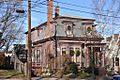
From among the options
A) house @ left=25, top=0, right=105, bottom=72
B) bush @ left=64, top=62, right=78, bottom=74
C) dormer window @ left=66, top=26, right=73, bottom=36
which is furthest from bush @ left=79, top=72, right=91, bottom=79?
dormer window @ left=66, top=26, right=73, bottom=36

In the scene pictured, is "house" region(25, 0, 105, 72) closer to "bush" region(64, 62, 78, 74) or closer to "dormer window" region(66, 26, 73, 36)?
"dormer window" region(66, 26, 73, 36)

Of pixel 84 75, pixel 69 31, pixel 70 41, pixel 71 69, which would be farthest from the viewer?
pixel 69 31

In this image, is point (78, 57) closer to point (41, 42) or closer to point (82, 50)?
point (82, 50)

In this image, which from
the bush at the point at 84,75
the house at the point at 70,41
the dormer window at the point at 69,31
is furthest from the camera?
the dormer window at the point at 69,31

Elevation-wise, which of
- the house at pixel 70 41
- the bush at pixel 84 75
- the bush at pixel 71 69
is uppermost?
the house at pixel 70 41

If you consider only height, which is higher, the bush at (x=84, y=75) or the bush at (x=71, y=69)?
the bush at (x=71, y=69)

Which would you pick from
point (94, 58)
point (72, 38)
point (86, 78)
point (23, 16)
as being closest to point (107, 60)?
point (94, 58)

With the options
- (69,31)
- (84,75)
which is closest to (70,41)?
(69,31)

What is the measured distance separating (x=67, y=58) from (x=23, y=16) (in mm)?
9572

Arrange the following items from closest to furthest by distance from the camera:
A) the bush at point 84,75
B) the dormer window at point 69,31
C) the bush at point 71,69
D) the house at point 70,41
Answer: the bush at point 84,75
the bush at point 71,69
the house at point 70,41
the dormer window at point 69,31

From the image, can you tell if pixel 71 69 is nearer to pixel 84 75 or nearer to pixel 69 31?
pixel 84 75

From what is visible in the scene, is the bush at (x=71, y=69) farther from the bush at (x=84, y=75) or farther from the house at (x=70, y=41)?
the house at (x=70, y=41)


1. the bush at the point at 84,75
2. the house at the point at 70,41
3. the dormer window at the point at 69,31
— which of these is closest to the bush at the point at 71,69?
Answer: the bush at the point at 84,75

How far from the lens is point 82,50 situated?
49812 mm
